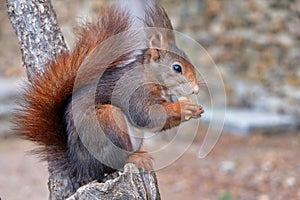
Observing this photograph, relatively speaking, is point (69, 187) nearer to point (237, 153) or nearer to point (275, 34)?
point (237, 153)

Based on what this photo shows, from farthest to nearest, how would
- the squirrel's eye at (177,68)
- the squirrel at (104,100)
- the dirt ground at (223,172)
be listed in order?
the dirt ground at (223,172), the squirrel's eye at (177,68), the squirrel at (104,100)

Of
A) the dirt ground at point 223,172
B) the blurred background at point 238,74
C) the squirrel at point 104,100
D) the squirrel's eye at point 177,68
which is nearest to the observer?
the squirrel at point 104,100

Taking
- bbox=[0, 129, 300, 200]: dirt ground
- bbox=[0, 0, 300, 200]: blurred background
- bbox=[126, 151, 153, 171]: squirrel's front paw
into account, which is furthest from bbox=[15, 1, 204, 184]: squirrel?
bbox=[0, 0, 300, 200]: blurred background

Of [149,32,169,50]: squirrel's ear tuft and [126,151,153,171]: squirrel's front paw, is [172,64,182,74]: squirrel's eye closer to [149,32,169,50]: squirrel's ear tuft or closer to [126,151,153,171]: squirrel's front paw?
[149,32,169,50]: squirrel's ear tuft

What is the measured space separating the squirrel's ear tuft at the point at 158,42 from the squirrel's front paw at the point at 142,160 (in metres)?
0.30

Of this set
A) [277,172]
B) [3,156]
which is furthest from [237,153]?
[3,156]

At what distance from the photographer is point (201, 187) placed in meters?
3.25

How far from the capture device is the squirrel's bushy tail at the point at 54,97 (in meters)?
1.70

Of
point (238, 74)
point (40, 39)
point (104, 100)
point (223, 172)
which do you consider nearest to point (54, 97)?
point (104, 100)

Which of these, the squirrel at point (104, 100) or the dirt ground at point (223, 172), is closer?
the squirrel at point (104, 100)

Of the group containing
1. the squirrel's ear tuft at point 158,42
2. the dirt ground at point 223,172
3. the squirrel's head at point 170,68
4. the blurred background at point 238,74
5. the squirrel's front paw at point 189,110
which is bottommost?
the squirrel's front paw at point 189,110

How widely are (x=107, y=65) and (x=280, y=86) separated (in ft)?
8.70

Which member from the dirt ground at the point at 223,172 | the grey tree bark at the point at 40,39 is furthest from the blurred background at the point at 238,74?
the grey tree bark at the point at 40,39

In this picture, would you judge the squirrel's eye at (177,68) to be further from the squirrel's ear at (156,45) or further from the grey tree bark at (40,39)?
the grey tree bark at (40,39)
